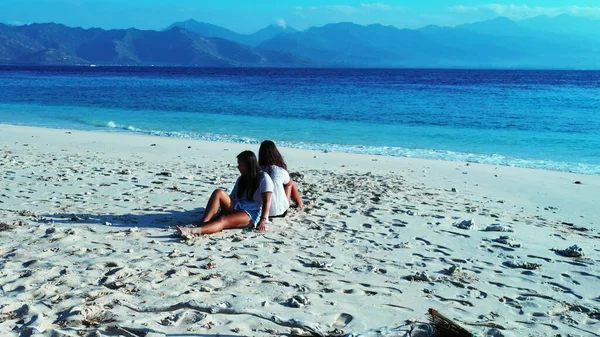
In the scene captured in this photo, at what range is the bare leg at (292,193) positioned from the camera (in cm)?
762

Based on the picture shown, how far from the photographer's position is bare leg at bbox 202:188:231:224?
667 cm

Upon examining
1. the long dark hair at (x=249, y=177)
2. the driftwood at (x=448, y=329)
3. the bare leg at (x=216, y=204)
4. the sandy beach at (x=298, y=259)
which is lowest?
the sandy beach at (x=298, y=259)

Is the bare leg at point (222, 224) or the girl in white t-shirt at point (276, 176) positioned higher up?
the girl in white t-shirt at point (276, 176)

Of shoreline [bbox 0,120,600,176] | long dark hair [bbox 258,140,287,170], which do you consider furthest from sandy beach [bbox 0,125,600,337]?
shoreline [bbox 0,120,600,176]

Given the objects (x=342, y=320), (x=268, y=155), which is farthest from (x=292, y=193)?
(x=342, y=320)

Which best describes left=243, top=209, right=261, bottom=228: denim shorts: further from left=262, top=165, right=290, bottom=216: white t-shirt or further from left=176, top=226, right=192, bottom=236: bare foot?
left=176, top=226, right=192, bottom=236: bare foot

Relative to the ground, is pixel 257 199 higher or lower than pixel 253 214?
higher

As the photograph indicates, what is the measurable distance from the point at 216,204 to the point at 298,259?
1.56 metres

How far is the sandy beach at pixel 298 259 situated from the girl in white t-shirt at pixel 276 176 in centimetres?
20

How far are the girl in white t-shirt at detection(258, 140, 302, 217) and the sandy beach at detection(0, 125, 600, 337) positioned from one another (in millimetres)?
203

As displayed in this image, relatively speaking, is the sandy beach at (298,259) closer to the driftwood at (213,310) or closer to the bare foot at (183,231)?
the driftwood at (213,310)

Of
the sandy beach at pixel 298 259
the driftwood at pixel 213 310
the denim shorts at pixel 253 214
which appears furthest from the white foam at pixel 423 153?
the driftwood at pixel 213 310

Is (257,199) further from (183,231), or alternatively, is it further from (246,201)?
(183,231)

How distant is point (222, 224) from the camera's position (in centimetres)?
657
